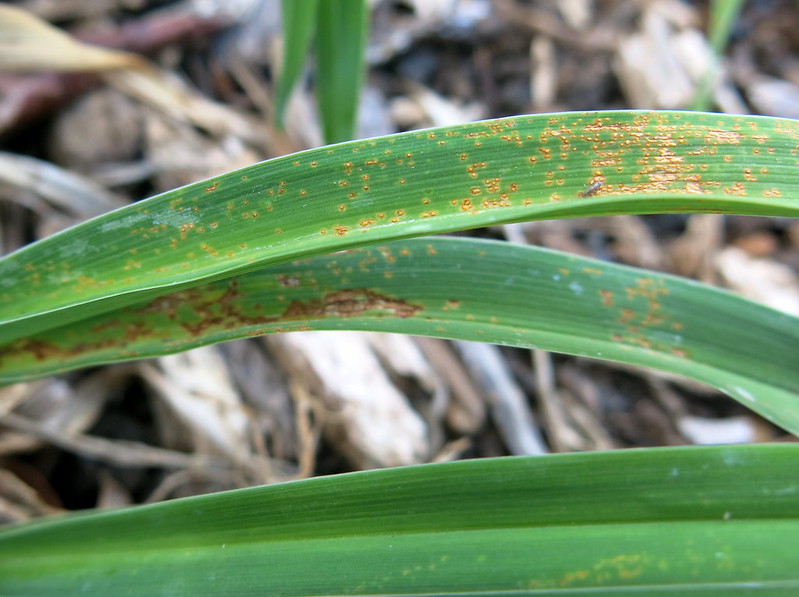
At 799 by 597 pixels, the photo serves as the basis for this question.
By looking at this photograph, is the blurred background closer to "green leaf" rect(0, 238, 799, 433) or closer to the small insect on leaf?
"green leaf" rect(0, 238, 799, 433)

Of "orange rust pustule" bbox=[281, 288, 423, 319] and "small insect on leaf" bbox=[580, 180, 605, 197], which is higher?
"orange rust pustule" bbox=[281, 288, 423, 319]

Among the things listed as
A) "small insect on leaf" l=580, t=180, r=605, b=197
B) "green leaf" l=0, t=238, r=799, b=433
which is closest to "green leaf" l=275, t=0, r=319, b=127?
"green leaf" l=0, t=238, r=799, b=433

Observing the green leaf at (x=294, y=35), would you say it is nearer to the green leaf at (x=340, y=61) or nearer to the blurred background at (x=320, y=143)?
the green leaf at (x=340, y=61)

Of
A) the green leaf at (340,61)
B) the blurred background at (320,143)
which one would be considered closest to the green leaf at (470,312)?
the blurred background at (320,143)

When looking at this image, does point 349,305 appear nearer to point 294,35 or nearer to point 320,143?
point 294,35

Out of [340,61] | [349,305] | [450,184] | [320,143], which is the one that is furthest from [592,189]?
[320,143]

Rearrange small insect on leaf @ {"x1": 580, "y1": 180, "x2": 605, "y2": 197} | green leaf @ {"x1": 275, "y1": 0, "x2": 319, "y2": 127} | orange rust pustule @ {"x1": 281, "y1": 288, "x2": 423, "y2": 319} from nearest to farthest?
1. small insect on leaf @ {"x1": 580, "y1": 180, "x2": 605, "y2": 197}
2. orange rust pustule @ {"x1": 281, "y1": 288, "x2": 423, "y2": 319}
3. green leaf @ {"x1": 275, "y1": 0, "x2": 319, "y2": 127}
